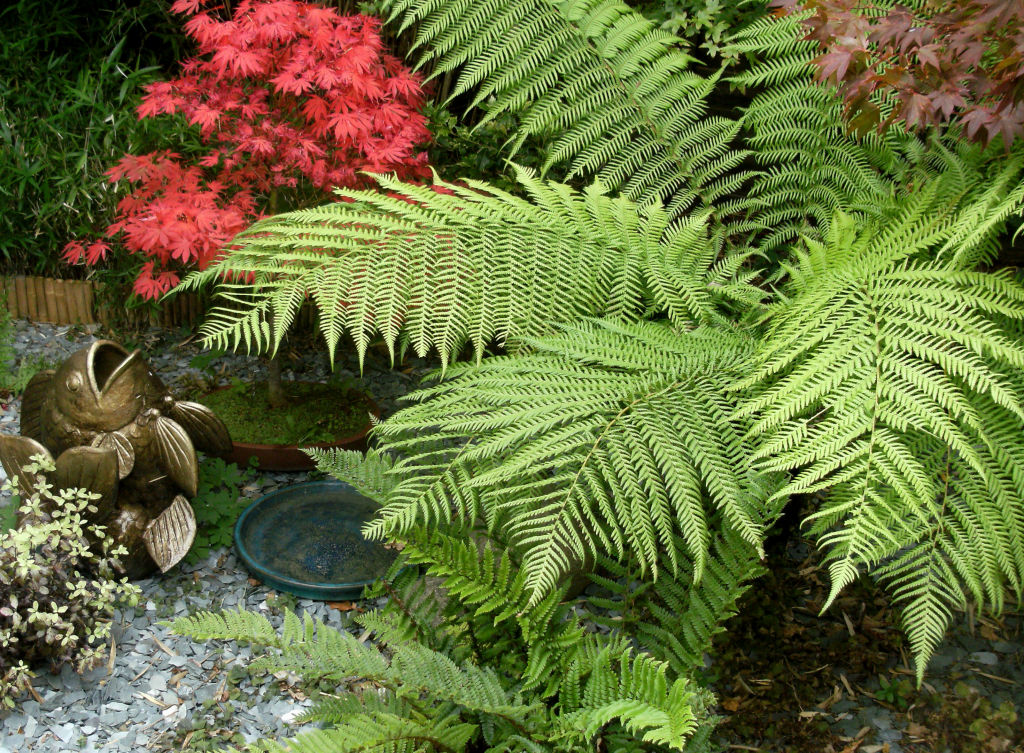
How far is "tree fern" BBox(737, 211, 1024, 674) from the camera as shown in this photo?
4.85 ft

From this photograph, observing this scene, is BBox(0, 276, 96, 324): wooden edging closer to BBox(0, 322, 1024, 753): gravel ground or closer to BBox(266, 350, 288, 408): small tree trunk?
BBox(266, 350, 288, 408): small tree trunk

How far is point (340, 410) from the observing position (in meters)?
3.14

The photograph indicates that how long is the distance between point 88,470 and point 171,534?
305 millimetres

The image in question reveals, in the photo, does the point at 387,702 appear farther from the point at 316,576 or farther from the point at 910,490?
the point at 910,490

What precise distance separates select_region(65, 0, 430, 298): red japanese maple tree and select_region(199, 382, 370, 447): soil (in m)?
0.51

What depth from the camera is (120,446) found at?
2344mm

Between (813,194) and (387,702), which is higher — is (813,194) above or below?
above

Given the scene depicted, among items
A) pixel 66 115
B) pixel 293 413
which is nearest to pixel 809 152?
pixel 293 413

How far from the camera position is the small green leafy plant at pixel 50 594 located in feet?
6.71

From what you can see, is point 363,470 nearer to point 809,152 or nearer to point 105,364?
point 105,364

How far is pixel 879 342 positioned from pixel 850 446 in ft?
0.70

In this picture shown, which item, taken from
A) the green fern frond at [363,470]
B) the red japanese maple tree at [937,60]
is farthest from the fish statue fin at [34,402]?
the red japanese maple tree at [937,60]

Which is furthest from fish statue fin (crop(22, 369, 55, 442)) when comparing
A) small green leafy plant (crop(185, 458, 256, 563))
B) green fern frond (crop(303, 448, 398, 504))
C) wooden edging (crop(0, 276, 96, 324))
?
wooden edging (crop(0, 276, 96, 324))

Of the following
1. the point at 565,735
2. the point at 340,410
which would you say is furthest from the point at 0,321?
the point at 565,735
